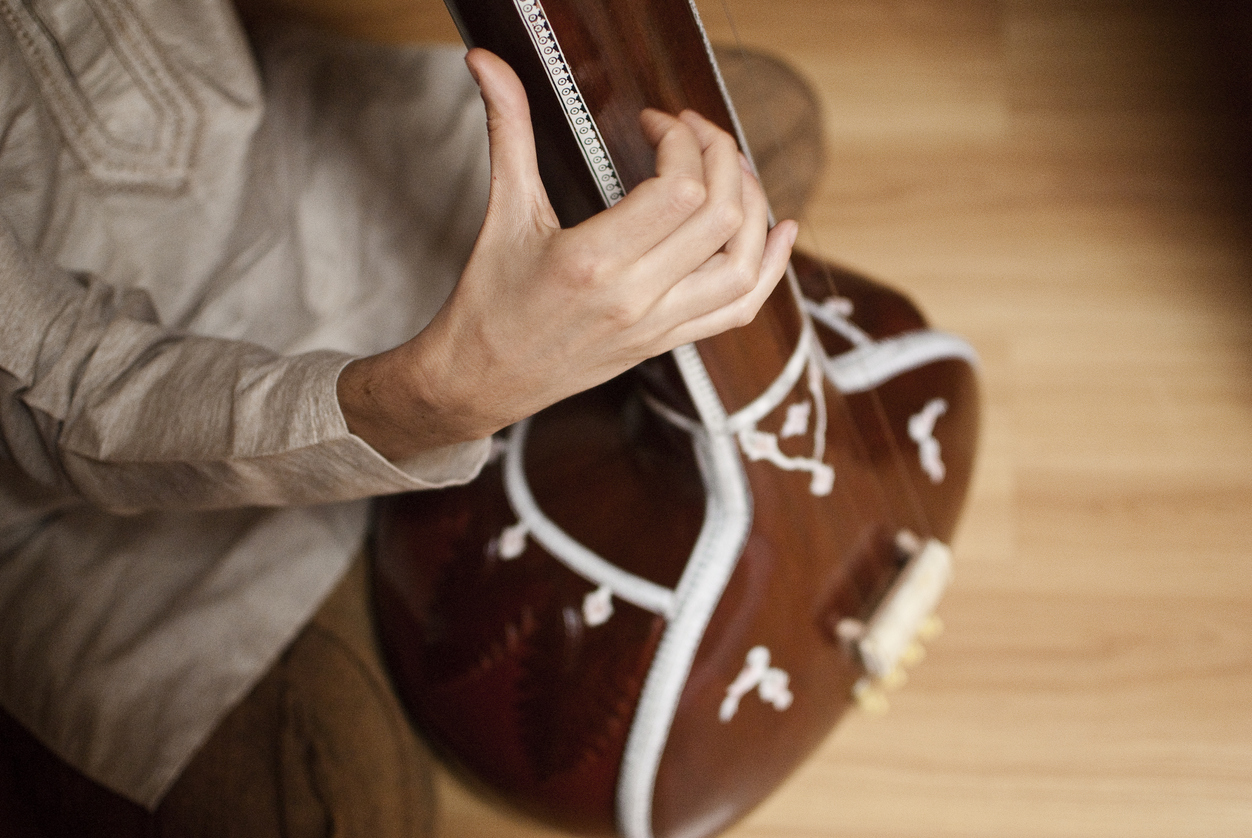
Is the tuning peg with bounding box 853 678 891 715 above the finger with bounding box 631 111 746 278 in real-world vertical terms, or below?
below

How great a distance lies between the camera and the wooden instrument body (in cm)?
69

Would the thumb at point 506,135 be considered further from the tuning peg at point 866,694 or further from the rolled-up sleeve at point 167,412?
the tuning peg at point 866,694

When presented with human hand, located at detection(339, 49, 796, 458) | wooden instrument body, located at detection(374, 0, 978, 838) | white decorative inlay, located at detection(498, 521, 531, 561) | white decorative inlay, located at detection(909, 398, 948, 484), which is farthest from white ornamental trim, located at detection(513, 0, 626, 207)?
white decorative inlay, located at detection(909, 398, 948, 484)

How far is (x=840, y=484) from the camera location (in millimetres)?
739

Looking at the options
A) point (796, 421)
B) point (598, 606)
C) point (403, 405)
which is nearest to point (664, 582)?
point (598, 606)

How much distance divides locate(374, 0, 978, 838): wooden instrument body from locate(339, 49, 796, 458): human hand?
5.9 inches

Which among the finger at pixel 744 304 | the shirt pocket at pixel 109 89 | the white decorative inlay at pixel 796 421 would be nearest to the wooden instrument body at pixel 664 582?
the white decorative inlay at pixel 796 421

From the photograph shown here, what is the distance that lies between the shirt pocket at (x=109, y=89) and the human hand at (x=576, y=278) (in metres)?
0.38

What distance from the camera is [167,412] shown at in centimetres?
57

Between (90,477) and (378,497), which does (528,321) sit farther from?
(378,497)

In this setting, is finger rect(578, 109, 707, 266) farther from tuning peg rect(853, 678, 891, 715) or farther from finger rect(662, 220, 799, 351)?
tuning peg rect(853, 678, 891, 715)

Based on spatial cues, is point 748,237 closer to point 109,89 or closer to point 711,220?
point 711,220

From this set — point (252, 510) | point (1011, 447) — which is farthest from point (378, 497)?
point (1011, 447)

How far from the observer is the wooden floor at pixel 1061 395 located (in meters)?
0.93
